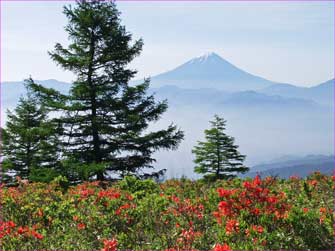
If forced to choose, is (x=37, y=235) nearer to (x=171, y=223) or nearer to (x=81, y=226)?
(x=81, y=226)

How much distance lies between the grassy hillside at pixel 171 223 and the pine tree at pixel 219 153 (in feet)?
112

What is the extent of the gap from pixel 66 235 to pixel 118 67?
78.0 feet

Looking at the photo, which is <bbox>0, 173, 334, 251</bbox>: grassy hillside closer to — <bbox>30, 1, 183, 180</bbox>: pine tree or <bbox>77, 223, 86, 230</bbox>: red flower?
<bbox>77, 223, 86, 230</bbox>: red flower

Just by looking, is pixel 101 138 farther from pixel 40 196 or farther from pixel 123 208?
pixel 123 208

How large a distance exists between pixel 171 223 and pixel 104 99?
2261 cm

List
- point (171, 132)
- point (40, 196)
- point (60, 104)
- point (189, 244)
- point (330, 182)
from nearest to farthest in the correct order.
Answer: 1. point (189, 244)
2. point (40, 196)
3. point (330, 182)
4. point (60, 104)
5. point (171, 132)

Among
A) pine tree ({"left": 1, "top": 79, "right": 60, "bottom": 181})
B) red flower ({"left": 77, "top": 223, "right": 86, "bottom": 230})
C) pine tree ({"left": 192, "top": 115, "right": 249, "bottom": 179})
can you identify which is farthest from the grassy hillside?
pine tree ({"left": 192, "top": 115, "right": 249, "bottom": 179})

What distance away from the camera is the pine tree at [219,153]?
42.9 m

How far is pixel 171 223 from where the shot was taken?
709cm

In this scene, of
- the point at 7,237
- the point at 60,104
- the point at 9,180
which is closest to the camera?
the point at 7,237

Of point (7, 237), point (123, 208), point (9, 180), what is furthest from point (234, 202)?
point (9, 180)

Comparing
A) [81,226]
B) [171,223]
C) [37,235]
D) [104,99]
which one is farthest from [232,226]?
[104,99]

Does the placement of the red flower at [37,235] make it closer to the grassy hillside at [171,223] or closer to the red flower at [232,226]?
the grassy hillside at [171,223]

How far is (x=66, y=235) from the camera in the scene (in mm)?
6965
